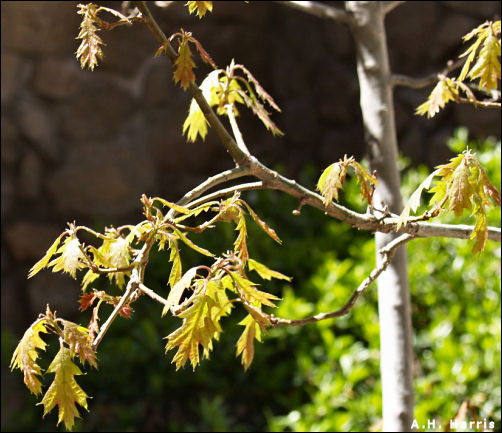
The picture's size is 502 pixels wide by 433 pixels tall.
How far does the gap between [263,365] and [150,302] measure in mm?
629

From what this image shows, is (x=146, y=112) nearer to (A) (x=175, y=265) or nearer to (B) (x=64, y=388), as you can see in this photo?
(A) (x=175, y=265)

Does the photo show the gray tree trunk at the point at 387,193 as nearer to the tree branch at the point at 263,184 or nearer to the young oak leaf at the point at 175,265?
the tree branch at the point at 263,184

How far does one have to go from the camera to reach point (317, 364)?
2.50 m

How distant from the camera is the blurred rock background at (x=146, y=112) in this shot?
3088 mm

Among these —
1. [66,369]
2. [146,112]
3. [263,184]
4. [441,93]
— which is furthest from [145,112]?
[66,369]

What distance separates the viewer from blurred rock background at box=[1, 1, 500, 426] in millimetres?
3088

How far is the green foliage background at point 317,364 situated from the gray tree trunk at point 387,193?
0.53 meters

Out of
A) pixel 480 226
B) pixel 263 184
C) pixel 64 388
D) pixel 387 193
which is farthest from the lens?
pixel 387 193

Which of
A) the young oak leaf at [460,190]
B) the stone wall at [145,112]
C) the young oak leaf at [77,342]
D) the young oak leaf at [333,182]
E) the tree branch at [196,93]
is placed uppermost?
the stone wall at [145,112]

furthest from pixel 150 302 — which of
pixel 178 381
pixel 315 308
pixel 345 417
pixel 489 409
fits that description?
pixel 489 409

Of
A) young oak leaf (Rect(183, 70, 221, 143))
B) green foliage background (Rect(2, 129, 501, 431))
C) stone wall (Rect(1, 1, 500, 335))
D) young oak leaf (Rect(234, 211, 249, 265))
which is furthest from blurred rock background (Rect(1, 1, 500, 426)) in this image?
young oak leaf (Rect(234, 211, 249, 265))

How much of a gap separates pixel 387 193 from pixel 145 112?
1.93 m

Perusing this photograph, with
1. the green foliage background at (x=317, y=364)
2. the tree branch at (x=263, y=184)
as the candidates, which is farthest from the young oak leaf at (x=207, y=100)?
the green foliage background at (x=317, y=364)

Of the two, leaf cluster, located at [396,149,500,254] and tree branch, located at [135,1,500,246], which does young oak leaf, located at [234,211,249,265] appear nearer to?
tree branch, located at [135,1,500,246]
